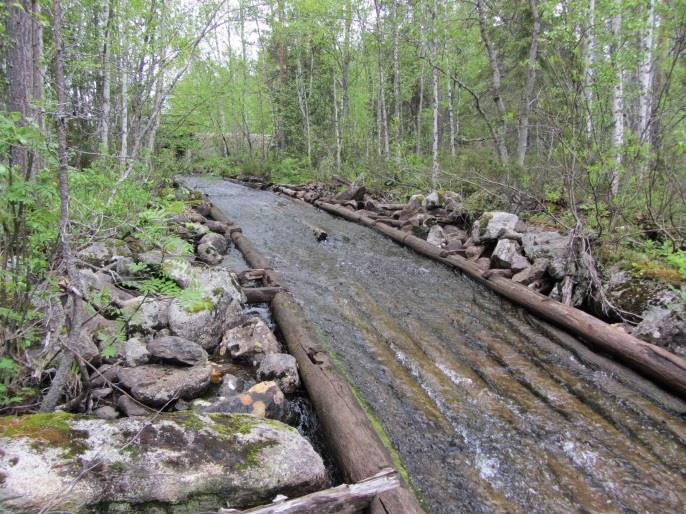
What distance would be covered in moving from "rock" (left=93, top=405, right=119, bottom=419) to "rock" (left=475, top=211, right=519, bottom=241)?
6549 mm

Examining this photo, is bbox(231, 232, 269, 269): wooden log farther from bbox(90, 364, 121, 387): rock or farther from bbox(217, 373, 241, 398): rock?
bbox(90, 364, 121, 387): rock

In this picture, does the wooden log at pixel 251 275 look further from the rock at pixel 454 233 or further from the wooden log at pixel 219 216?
the rock at pixel 454 233

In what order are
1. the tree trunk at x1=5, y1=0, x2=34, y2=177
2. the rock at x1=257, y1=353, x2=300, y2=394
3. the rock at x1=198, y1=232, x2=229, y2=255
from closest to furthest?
the rock at x1=257, y1=353, x2=300, y2=394 → the tree trunk at x1=5, y1=0, x2=34, y2=177 → the rock at x1=198, y1=232, x2=229, y2=255

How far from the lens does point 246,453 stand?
8.04 ft

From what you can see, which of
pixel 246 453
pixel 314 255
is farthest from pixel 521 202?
pixel 246 453

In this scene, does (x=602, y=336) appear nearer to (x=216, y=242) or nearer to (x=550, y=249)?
(x=550, y=249)

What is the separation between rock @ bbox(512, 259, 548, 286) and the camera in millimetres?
6039

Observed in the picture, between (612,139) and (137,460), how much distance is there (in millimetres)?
11212

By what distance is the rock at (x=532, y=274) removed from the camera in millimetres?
6039

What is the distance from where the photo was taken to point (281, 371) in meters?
3.69

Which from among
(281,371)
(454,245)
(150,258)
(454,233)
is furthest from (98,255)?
(454,233)

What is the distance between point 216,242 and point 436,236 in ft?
15.1

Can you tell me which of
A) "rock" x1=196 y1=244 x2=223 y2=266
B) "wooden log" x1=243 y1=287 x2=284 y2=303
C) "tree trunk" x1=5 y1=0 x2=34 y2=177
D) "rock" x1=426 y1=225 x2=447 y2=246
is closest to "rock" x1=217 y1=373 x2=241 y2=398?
"wooden log" x1=243 y1=287 x2=284 y2=303

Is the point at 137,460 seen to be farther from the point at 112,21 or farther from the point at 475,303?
the point at 112,21
